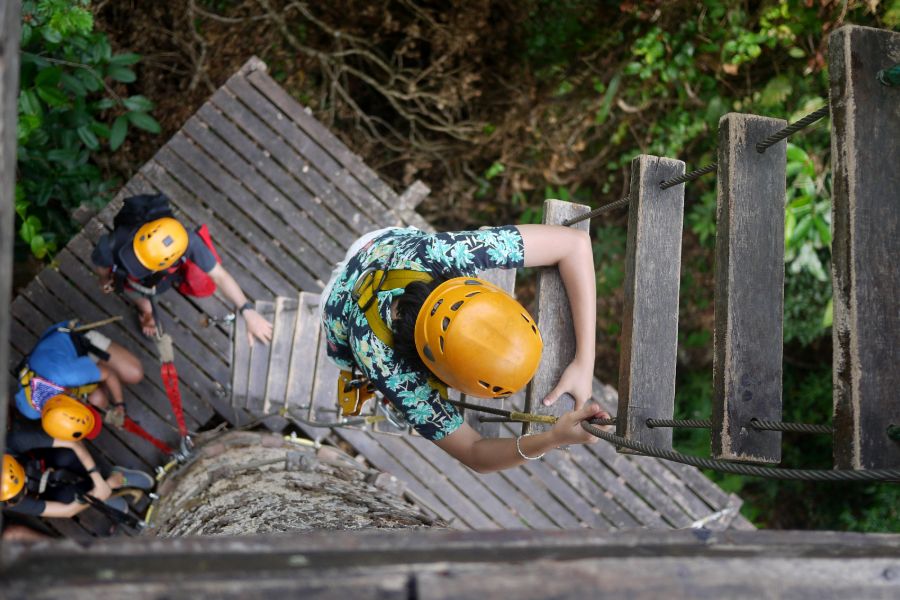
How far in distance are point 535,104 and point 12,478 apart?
4.54m

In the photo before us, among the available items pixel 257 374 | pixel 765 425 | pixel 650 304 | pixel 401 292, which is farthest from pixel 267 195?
pixel 765 425

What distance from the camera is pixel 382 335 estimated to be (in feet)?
8.46

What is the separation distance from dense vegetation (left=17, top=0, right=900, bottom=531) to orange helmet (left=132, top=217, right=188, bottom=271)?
122cm

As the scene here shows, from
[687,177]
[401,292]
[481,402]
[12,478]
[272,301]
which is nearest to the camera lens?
[687,177]

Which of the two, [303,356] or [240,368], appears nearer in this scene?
[303,356]

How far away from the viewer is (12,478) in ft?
13.9

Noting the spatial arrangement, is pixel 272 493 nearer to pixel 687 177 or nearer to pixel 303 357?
pixel 303 357

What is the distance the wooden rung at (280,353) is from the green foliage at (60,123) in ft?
5.65

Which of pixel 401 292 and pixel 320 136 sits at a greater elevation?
pixel 320 136

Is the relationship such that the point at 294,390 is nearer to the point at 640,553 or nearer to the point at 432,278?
the point at 432,278

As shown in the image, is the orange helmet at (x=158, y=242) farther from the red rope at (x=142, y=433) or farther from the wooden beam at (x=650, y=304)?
the wooden beam at (x=650, y=304)

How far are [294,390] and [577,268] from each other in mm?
2061

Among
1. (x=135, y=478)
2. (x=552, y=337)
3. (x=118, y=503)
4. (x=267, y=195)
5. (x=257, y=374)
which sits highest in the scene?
(x=267, y=195)

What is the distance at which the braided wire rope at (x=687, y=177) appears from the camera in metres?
2.22
